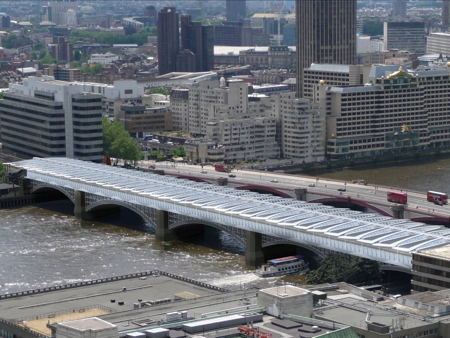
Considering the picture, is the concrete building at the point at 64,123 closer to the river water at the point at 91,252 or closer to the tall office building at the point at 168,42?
the river water at the point at 91,252

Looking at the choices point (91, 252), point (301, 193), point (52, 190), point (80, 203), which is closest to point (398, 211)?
point (301, 193)

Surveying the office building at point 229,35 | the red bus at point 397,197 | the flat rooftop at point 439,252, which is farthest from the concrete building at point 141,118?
the office building at point 229,35

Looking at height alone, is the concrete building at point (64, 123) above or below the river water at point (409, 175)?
above

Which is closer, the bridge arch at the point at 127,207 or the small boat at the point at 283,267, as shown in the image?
the small boat at the point at 283,267

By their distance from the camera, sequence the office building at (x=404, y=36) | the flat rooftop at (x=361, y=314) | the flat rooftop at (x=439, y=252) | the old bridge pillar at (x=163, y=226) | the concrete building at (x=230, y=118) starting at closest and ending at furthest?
the flat rooftop at (x=361, y=314) < the flat rooftop at (x=439, y=252) < the old bridge pillar at (x=163, y=226) < the concrete building at (x=230, y=118) < the office building at (x=404, y=36)

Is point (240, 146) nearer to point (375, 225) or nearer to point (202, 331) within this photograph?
point (375, 225)


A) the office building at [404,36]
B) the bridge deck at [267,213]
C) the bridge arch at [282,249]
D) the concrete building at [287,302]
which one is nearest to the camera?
the concrete building at [287,302]

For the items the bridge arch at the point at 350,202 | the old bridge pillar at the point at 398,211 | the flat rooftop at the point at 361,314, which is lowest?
the bridge arch at the point at 350,202
